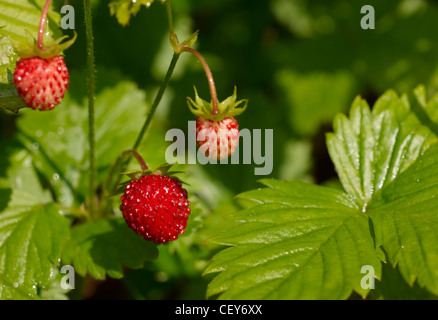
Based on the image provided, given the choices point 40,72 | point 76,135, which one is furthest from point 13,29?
point 76,135

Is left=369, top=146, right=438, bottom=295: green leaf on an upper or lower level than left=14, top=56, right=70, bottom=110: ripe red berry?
lower

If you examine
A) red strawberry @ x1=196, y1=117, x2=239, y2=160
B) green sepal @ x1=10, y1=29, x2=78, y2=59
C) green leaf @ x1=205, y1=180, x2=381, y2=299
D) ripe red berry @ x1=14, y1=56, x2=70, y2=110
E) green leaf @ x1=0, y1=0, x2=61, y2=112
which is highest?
green leaf @ x1=0, y1=0, x2=61, y2=112

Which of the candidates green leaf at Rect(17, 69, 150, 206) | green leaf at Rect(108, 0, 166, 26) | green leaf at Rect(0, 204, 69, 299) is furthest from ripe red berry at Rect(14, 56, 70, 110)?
green leaf at Rect(17, 69, 150, 206)

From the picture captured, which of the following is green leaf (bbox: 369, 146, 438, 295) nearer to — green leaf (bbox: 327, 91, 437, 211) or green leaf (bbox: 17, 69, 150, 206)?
green leaf (bbox: 327, 91, 437, 211)

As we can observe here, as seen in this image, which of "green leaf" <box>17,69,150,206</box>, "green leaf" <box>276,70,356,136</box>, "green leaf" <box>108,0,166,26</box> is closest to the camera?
"green leaf" <box>108,0,166,26</box>

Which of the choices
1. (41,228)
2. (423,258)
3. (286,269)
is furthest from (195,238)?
(423,258)

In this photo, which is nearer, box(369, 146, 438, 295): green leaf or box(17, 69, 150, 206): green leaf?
box(369, 146, 438, 295): green leaf

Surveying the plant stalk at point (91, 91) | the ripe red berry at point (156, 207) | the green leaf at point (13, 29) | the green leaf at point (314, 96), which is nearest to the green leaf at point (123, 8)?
the plant stalk at point (91, 91)

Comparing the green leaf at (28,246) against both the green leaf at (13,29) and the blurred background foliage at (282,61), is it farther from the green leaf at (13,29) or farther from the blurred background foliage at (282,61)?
the blurred background foliage at (282,61)

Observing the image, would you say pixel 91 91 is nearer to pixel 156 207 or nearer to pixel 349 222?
pixel 156 207
